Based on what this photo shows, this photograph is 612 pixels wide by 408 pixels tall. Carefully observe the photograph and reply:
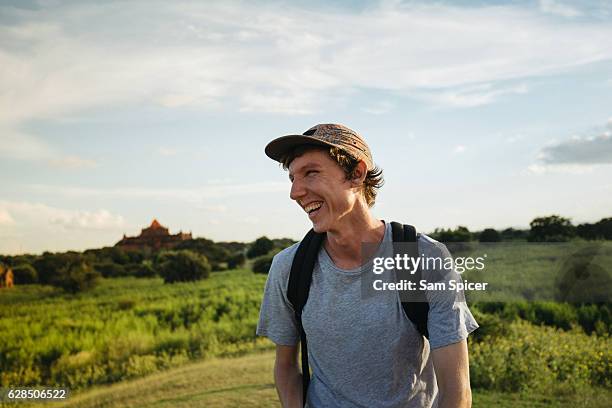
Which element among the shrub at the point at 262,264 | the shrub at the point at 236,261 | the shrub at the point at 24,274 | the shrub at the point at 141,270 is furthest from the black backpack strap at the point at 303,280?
the shrub at the point at 236,261

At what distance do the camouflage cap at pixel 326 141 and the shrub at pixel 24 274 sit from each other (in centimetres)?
A: 1392

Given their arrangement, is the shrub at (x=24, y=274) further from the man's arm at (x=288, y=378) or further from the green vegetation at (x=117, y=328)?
the man's arm at (x=288, y=378)

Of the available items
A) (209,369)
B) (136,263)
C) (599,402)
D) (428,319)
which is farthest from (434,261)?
(136,263)

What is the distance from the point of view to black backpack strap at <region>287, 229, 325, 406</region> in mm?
3182

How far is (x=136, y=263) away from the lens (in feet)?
57.0

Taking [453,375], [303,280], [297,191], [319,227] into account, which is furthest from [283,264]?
[453,375]

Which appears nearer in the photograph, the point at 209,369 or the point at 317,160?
the point at 317,160

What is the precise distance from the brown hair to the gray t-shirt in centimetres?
33

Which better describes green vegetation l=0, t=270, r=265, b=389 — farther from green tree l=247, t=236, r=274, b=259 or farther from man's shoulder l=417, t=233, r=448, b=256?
man's shoulder l=417, t=233, r=448, b=256

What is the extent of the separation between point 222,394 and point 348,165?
223 inches

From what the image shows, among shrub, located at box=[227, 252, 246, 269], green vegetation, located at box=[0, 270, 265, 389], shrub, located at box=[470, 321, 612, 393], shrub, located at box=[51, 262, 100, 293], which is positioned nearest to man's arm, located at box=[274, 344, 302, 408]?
shrub, located at box=[470, 321, 612, 393]

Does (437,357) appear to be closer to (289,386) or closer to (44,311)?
(289,386)

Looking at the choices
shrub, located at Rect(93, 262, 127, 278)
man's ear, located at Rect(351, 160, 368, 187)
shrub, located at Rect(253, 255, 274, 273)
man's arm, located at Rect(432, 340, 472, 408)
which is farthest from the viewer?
shrub, located at Rect(253, 255, 274, 273)

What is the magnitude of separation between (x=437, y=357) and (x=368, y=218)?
868 millimetres
